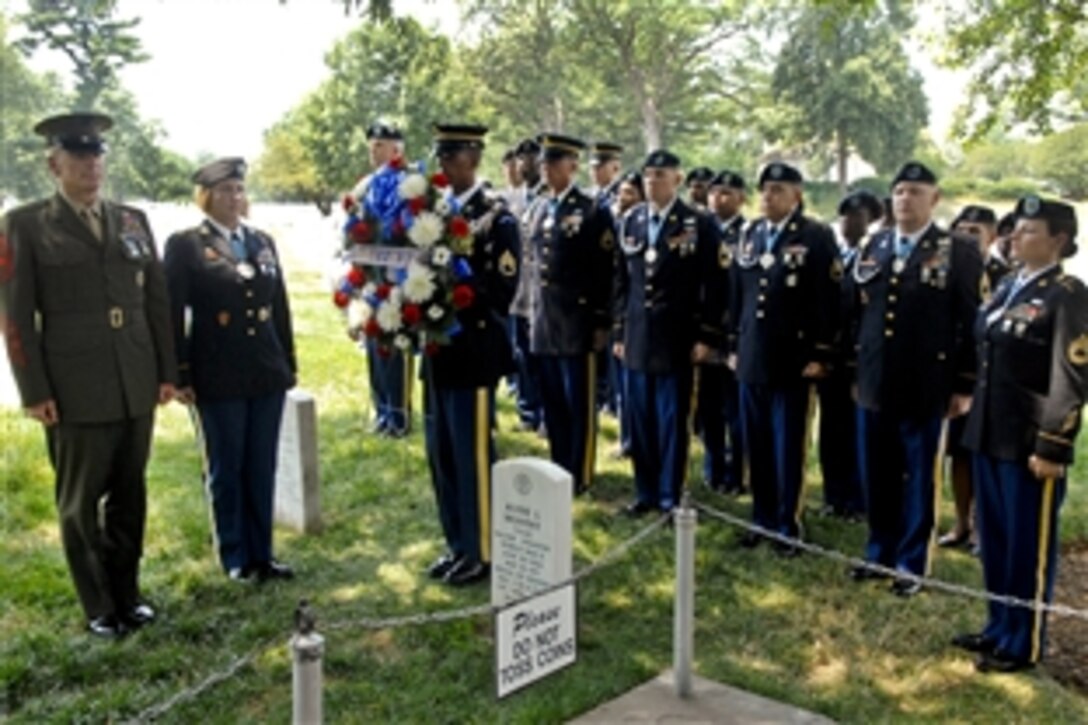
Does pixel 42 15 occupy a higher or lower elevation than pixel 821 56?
higher

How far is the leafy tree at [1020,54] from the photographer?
27.8 feet

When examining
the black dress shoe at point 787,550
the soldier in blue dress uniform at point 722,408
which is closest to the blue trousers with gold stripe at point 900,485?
the black dress shoe at point 787,550

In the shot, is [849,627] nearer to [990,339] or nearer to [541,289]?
[990,339]

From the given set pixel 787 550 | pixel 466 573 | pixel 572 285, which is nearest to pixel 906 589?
pixel 787 550

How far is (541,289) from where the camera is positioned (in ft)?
23.2

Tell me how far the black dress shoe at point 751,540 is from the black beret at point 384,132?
13.7ft

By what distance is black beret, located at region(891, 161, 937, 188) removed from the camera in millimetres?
5117

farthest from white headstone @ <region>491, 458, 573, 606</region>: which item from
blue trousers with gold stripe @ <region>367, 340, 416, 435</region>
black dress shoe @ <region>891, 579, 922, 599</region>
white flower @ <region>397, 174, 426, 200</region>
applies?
blue trousers with gold stripe @ <region>367, 340, 416, 435</region>

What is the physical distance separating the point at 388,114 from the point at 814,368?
131ft

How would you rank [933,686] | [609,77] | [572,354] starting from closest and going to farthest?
[933,686]
[572,354]
[609,77]

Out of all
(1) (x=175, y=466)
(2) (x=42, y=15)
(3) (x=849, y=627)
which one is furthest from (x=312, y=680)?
(2) (x=42, y=15)

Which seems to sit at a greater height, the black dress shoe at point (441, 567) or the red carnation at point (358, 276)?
the red carnation at point (358, 276)

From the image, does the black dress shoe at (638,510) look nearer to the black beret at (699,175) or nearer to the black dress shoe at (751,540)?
the black dress shoe at (751,540)

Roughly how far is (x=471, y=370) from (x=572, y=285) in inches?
67.8
